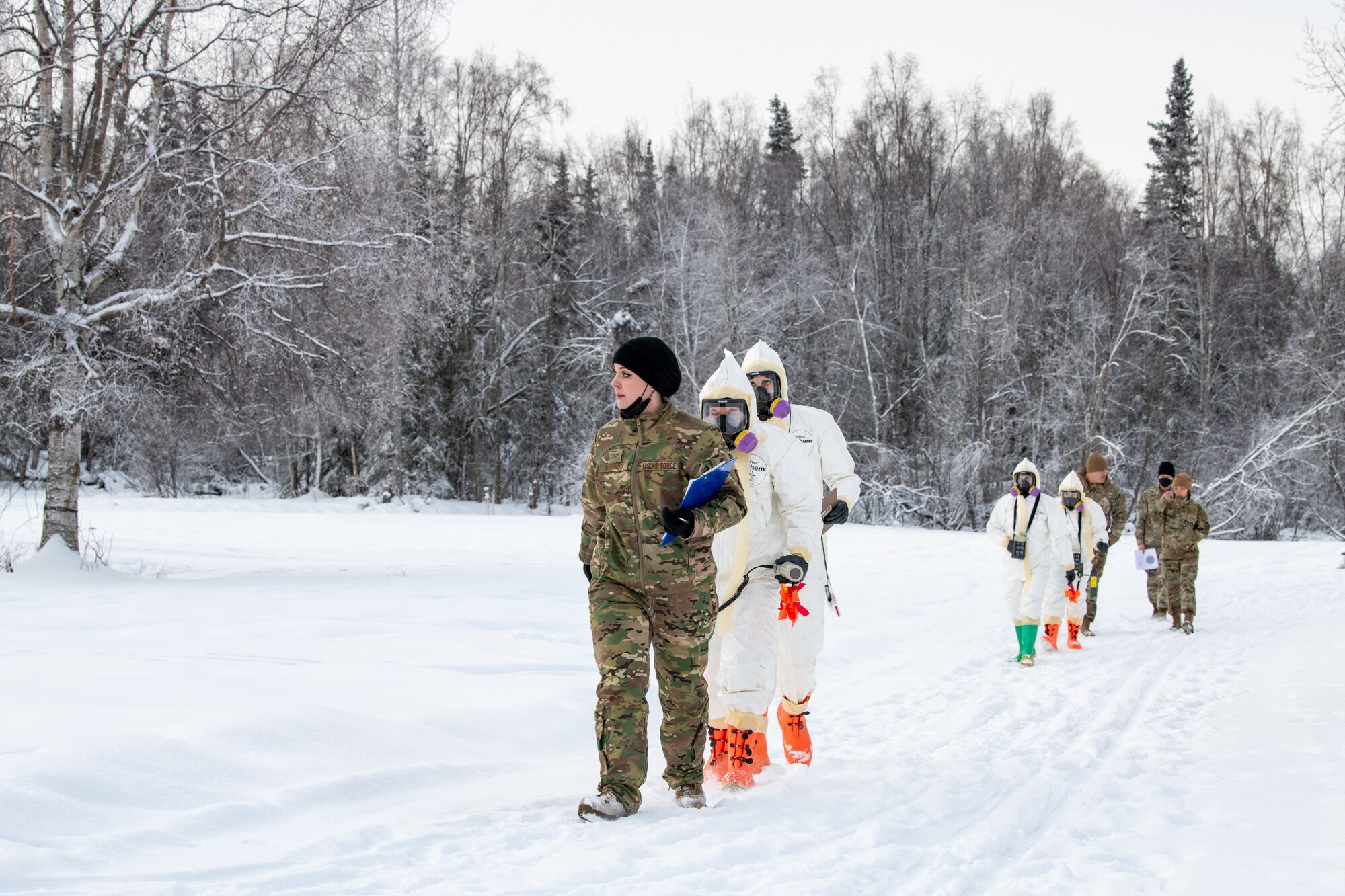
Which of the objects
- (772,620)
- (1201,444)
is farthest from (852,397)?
(772,620)

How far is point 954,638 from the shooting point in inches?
408

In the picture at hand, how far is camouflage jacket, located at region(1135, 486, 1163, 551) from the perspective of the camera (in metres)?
12.4

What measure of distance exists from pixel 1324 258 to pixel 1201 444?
24.6 feet

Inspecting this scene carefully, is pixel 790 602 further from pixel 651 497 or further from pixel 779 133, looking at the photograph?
pixel 779 133

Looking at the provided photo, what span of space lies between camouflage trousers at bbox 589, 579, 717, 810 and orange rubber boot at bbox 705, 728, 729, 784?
47 cm

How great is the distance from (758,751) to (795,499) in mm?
1294

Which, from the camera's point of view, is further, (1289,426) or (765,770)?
(1289,426)

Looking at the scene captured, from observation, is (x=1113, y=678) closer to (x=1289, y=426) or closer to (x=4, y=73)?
(x=4, y=73)

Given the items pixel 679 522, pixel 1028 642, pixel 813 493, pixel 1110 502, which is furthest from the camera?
pixel 1110 502

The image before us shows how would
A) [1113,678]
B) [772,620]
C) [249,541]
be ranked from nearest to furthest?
[772,620] < [1113,678] < [249,541]

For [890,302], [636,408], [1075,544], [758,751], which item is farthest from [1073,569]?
[890,302]

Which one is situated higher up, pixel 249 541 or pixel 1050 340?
pixel 1050 340

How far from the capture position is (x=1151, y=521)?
12578 millimetres

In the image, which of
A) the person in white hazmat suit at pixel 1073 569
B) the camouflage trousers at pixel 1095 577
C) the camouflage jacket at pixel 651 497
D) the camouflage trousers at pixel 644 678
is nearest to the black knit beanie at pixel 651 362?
the camouflage jacket at pixel 651 497
